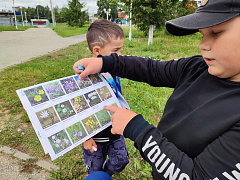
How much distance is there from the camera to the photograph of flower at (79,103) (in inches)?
44.3

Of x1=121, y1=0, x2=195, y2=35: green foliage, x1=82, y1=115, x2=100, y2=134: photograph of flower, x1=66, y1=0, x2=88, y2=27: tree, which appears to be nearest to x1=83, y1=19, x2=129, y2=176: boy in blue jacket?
x1=82, y1=115, x2=100, y2=134: photograph of flower

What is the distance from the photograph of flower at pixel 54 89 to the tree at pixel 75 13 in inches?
1170

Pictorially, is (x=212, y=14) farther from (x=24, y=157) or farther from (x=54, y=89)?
(x=24, y=157)

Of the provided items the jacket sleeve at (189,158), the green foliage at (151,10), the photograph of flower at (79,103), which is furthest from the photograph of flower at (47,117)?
the green foliage at (151,10)

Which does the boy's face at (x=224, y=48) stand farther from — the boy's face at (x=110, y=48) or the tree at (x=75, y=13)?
the tree at (x=75, y=13)

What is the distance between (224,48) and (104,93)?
0.77 metres

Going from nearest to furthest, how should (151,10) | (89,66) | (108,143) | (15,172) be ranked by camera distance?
(89,66), (108,143), (15,172), (151,10)

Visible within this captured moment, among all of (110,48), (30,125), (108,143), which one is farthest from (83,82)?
(30,125)

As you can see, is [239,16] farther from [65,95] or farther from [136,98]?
[136,98]

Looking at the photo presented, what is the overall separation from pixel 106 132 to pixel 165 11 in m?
8.23

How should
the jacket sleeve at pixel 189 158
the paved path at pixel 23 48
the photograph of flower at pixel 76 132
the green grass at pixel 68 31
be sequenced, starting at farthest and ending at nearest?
the green grass at pixel 68 31, the paved path at pixel 23 48, the photograph of flower at pixel 76 132, the jacket sleeve at pixel 189 158

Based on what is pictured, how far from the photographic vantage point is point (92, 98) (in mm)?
1198

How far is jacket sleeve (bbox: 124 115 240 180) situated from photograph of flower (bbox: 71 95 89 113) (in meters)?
0.39

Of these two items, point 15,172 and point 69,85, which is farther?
point 15,172
